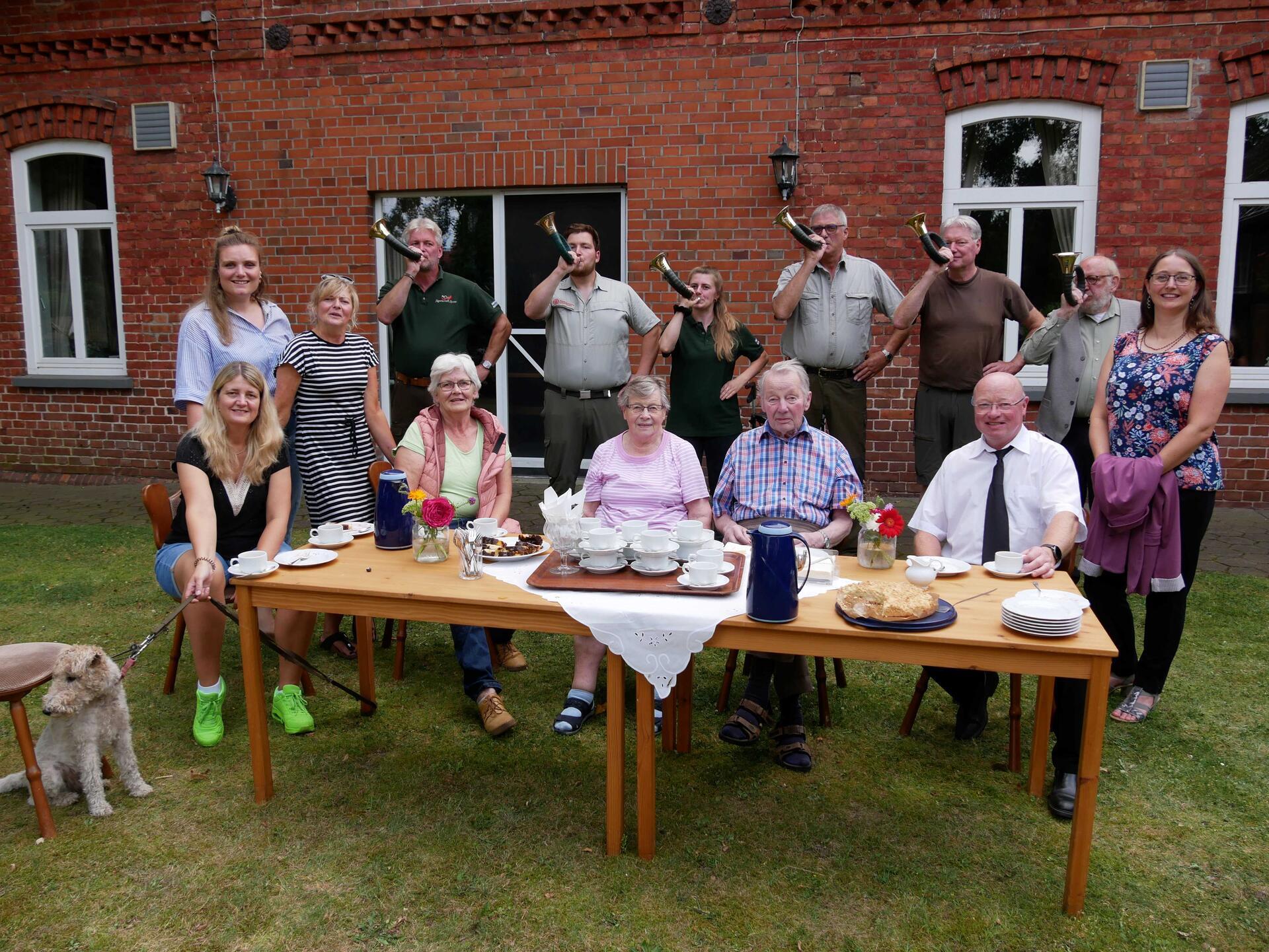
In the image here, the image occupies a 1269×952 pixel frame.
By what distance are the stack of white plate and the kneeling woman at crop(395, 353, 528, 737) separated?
71.3 inches

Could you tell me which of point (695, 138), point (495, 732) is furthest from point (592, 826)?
point (695, 138)

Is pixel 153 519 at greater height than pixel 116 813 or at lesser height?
greater

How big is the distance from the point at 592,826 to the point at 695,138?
17.5 ft

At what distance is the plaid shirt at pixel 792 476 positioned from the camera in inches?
140

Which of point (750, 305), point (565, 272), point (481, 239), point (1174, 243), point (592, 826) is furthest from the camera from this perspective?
point (481, 239)

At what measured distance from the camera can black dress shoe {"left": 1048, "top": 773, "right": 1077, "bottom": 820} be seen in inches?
113

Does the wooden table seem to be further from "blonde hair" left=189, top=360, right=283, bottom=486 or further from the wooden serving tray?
"blonde hair" left=189, top=360, right=283, bottom=486

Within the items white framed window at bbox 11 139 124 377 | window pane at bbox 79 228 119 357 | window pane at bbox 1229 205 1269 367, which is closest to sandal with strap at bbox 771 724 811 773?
window pane at bbox 1229 205 1269 367

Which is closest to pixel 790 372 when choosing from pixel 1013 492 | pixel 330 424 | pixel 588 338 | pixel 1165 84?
pixel 1013 492

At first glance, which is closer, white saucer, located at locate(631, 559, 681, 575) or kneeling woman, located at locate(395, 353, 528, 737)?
white saucer, located at locate(631, 559, 681, 575)

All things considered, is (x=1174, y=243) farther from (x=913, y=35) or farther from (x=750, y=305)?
(x=750, y=305)

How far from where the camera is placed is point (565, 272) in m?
4.76

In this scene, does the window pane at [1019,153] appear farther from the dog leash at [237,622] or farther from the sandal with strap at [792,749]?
the dog leash at [237,622]

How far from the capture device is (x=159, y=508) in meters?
3.56
